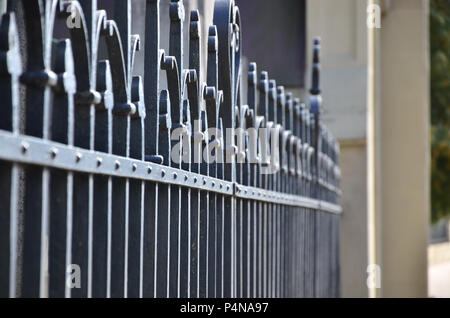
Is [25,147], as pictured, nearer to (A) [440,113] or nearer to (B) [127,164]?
(B) [127,164]

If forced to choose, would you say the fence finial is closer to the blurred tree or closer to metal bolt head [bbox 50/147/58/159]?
metal bolt head [bbox 50/147/58/159]

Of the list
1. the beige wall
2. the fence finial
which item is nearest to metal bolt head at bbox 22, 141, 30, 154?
the fence finial

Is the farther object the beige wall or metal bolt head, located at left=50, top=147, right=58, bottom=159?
the beige wall

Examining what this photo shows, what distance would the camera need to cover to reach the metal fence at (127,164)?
3.48 ft

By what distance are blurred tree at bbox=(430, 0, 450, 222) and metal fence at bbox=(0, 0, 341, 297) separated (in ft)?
49.1

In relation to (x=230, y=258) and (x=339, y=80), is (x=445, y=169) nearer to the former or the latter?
(x=339, y=80)

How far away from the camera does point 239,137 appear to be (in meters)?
2.30

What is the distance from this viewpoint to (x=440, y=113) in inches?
710

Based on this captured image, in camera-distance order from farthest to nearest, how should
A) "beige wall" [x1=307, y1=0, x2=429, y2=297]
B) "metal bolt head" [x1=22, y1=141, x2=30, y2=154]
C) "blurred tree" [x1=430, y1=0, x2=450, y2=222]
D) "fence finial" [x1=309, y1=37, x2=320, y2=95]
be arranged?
"blurred tree" [x1=430, y1=0, x2=450, y2=222] → "beige wall" [x1=307, y1=0, x2=429, y2=297] → "fence finial" [x1=309, y1=37, x2=320, y2=95] → "metal bolt head" [x1=22, y1=141, x2=30, y2=154]

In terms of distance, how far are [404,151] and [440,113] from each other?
29.8ft

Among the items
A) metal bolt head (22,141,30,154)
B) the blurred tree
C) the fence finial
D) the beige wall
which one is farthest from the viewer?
the blurred tree

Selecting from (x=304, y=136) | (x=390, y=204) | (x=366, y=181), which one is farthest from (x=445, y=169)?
(x=304, y=136)

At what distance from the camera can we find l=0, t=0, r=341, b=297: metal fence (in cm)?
106

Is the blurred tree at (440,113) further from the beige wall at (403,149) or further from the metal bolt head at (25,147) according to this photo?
the metal bolt head at (25,147)
